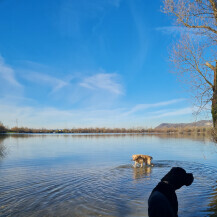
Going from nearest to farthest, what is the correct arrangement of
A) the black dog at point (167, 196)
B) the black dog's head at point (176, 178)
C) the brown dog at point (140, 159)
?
the black dog at point (167, 196) < the black dog's head at point (176, 178) < the brown dog at point (140, 159)

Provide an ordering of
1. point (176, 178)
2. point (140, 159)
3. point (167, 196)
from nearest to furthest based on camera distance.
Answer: point (167, 196) < point (176, 178) < point (140, 159)

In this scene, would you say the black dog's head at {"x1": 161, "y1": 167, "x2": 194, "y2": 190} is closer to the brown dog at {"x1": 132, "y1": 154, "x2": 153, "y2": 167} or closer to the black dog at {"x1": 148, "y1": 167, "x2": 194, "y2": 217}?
the black dog at {"x1": 148, "y1": 167, "x2": 194, "y2": 217}

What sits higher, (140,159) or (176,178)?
(176,178)

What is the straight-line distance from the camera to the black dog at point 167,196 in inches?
135

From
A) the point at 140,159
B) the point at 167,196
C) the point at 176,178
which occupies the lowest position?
the point at 140,159

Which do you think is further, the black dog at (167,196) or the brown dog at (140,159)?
the brown dog at (140,159)

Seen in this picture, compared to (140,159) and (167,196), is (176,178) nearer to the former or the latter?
(167,196)

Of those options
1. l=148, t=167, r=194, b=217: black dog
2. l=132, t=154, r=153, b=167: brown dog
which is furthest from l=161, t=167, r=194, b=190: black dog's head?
l=132, t=154, r=153, b=167: brown dog

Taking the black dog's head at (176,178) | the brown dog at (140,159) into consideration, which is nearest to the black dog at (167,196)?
the black dog's head at (176,178)

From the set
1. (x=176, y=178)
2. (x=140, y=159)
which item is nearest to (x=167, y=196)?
(x=176, y=178)

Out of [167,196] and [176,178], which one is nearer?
[167,196]

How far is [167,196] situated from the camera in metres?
3.72

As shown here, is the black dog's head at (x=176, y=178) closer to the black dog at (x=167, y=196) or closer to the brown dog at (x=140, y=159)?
the black dog at (x=167, y=196)

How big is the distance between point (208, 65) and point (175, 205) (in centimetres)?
783
